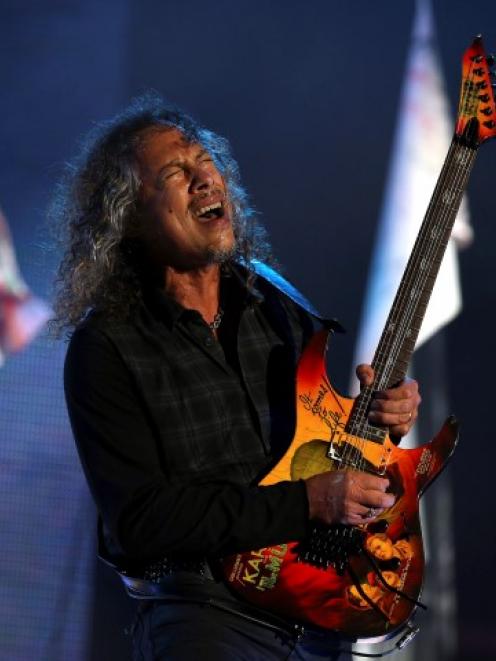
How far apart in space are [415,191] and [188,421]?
97.8 inches

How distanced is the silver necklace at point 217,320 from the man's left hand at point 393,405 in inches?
14.7

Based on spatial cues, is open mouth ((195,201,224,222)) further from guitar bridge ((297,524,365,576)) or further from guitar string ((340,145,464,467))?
guitar bridge ((297,524,365,576))

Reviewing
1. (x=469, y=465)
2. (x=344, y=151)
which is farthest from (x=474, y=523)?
(x=344, y=151)

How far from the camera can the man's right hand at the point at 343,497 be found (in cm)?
197

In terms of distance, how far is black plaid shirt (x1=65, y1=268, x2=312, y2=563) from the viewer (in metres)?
1.96

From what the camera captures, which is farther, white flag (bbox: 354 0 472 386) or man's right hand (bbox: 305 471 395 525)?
white flag (bbox: 354 0 472 386)

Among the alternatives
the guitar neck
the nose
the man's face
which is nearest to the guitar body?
the guitar neck

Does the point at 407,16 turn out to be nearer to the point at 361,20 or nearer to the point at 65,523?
the point at 361,20

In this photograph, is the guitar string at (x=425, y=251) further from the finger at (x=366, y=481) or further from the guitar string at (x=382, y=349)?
the finger at (x=366, y=481)

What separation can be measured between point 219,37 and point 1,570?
2426 mm

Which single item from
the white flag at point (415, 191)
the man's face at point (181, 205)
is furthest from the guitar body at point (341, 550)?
the white flag at point (415, 191)

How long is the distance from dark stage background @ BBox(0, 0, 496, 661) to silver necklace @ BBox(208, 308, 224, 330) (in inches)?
76.1

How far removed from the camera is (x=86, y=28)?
4.33 metres

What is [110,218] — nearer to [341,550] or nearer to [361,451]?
[361,451]
